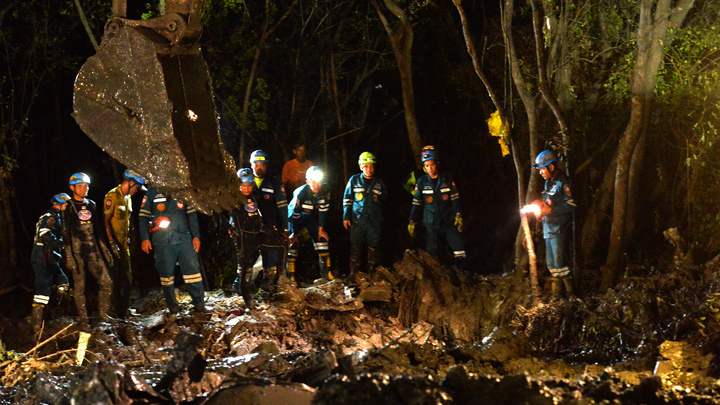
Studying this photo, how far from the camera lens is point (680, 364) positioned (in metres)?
6.27

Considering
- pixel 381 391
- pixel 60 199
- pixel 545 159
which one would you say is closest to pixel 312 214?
pixel 60 199

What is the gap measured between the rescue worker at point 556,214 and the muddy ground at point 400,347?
1.42 ft

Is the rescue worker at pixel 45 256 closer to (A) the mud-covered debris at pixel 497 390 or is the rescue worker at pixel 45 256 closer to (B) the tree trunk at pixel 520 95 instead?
(B) the tree trunk at pixel 520 95

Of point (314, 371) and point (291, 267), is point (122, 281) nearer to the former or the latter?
point (291, 267)

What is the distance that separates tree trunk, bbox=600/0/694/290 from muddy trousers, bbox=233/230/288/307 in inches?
176

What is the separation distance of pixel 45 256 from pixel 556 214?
650cm

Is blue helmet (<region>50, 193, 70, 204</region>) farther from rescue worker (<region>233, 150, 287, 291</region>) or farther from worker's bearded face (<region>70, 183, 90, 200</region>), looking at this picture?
rescue worker (<region>233, 150, 287, 291</region>)

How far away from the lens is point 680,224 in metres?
9.50

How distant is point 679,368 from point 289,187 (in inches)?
278

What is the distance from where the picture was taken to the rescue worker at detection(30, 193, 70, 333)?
8555mm

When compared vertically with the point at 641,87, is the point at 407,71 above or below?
above

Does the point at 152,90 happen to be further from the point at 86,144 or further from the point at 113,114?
the point at 86,144

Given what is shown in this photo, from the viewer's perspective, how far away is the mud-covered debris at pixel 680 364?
6.00 m

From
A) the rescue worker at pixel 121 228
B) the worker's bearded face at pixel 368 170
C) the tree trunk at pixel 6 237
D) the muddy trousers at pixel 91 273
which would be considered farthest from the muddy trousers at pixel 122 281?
the worker's bearded face at pixel 368 170
